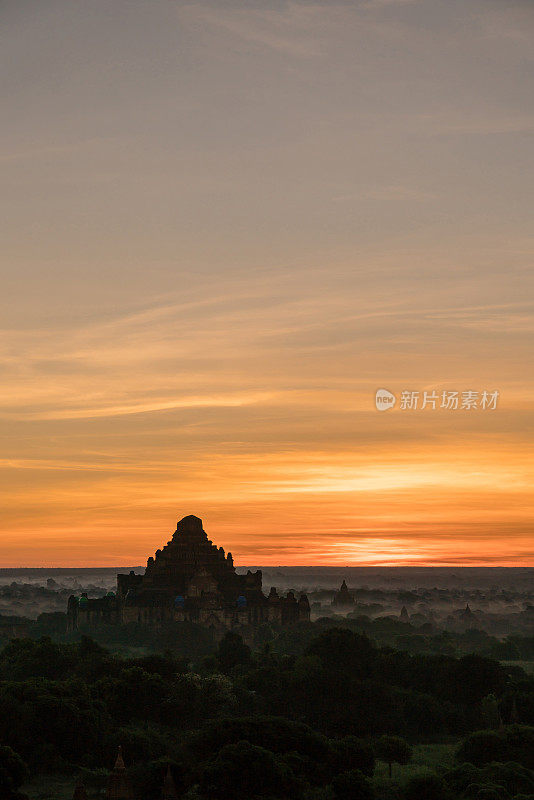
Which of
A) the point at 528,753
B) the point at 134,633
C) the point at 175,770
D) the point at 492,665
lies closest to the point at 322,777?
Answer: the point at 175,770

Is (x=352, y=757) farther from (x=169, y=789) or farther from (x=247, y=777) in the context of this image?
(x=169, y=789)

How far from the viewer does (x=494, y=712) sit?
10981 centimetres

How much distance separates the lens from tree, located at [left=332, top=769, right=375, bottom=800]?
72.4 metres

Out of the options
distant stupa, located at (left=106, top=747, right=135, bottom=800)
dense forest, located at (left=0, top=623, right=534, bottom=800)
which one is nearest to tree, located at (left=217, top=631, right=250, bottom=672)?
dense forest, located at (left=0, top=623, right=534, bottom=800)

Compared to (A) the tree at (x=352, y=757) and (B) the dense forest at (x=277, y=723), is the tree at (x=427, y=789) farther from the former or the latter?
(A) the tree at (x=352, y=757)

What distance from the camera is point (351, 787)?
72.8 m

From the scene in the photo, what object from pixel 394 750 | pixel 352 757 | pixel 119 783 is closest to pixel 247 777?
pixel 119 783

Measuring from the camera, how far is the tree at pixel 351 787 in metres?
72.4

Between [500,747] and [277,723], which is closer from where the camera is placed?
[277,723]

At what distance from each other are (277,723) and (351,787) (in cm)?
1039

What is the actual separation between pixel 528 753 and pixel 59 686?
40.3 m

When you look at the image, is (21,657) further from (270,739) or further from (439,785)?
(439,785)

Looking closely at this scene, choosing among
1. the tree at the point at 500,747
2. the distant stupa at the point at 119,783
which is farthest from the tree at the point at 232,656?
the distant stupa at the point at 119,783

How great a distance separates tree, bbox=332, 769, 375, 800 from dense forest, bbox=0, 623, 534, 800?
0.10m
